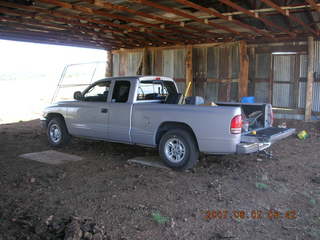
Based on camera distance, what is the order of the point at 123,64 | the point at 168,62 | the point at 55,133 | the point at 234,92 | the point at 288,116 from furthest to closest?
the point at 123,64 → the point at 168,62 → the point at 234,92 → the point at 288,116 → the point at 55,133

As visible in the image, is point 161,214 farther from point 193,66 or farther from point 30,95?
point 30,95

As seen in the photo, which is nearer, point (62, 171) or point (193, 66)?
point (62, 171)

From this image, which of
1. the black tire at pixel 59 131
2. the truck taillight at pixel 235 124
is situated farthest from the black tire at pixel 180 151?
the black tire at pixel 59 131

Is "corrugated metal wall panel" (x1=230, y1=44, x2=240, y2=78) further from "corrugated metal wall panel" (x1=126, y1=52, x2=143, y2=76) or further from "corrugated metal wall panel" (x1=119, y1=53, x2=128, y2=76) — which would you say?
"corrugated metal wall panel" (x1=119, y1=53, x2=128, y2=76)

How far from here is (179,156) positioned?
6203mm

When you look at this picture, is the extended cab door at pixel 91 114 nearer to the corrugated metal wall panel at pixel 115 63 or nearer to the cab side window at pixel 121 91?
the cab side window at pixel 121 91

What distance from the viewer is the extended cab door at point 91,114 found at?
23.9 ft

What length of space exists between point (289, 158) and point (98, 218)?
15.9ft

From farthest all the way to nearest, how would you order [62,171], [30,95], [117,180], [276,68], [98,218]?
[30,95], [276,68], [62,171], [117,180], [98,218]

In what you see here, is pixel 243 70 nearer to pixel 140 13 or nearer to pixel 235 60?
pixel 235 60

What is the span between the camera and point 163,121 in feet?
20.5

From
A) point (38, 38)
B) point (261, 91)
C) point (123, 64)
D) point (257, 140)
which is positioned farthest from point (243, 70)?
point (38, 38)

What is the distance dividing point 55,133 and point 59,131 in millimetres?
265

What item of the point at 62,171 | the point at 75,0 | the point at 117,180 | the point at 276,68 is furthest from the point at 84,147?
the point at 276,68
